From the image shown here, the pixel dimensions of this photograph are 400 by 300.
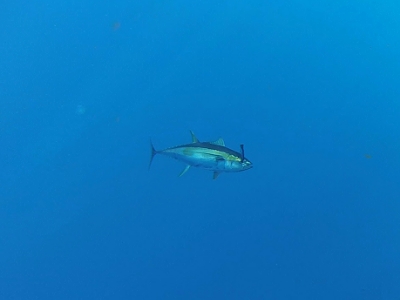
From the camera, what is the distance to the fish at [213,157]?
3.41 metres

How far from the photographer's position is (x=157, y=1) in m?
6.92

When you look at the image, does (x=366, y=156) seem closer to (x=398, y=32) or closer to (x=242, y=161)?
(x=398, y=32)

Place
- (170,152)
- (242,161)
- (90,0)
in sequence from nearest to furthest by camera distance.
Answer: (242,161) < (170,152) < (90,0)

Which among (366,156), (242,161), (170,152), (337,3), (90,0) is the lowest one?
(242,161)

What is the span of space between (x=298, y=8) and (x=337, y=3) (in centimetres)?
70

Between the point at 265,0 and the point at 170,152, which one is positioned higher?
the point at 265,0

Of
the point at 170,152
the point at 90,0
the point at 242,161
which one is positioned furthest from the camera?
the point at 90,0

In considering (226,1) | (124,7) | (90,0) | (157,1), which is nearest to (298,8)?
(226,1)

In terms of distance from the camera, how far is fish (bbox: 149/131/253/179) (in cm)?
341

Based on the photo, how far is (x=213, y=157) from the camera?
3445mm

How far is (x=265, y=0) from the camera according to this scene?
7.00 m

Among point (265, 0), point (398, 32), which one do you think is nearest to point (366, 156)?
point (398, 32)

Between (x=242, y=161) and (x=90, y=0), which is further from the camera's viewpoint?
(x=90, y=0)

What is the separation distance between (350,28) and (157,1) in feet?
11.5
